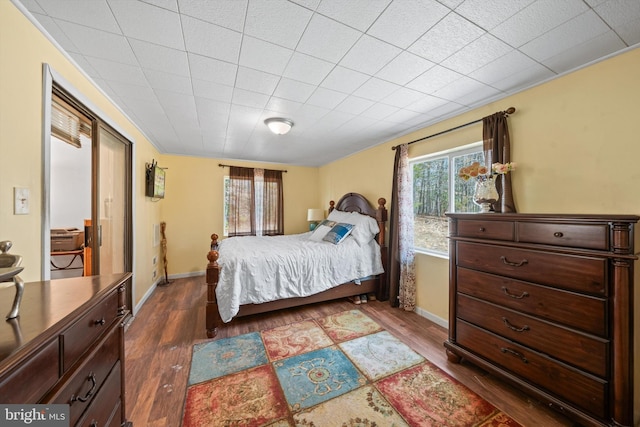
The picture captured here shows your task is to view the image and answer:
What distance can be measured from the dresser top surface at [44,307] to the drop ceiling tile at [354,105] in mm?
2152

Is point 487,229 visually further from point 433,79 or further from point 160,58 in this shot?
point 160,58

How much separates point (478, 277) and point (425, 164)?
5.29ft

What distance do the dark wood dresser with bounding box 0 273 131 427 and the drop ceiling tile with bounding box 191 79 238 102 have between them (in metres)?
1.57

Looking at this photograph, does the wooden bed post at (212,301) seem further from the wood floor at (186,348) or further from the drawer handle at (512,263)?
the drawer handle at (512,263)

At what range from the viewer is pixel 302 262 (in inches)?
111

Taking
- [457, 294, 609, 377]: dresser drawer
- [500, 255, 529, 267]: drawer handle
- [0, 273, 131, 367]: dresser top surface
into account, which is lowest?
[457, 294, 609, 377]: dresser drawer

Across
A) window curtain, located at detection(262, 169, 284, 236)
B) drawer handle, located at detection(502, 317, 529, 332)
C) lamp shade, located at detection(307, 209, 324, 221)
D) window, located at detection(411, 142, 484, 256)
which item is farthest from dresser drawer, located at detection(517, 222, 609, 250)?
window curtain, located at detection(262, 169, 284, 236)

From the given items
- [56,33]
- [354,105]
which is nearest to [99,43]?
[56,33]

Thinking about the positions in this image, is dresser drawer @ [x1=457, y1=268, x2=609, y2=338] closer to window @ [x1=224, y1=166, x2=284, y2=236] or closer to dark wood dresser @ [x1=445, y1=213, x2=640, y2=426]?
dark wood dresser @ [x1=445, y1=213, x2=640, y2=426]

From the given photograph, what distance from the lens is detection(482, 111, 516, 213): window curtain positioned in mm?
1991

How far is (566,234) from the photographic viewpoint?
4.60 ft

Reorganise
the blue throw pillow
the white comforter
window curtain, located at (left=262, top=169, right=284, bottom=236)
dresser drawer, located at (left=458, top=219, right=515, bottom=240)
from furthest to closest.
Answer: window curtain, located at (left=262, top=169, right=284, bottom=236) → the blue throw pillow → the white comforter → dresser drawer, located at (left=458, top=219, right=515, bottom=240)

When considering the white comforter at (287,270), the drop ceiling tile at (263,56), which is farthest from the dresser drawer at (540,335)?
the drop ceiling tile at (263,56)

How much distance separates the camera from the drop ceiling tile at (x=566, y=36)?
1.27 m
